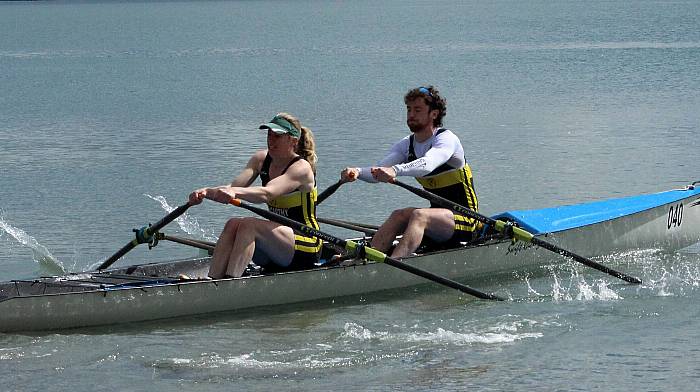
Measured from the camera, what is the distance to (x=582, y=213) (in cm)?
1348

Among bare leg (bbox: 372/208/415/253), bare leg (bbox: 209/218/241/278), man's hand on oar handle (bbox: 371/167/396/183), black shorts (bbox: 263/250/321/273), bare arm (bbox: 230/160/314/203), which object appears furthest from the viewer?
bare leg (bbox: 372/208/415/253)

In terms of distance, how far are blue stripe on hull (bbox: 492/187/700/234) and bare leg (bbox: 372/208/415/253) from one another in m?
1.15

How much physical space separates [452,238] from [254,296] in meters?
2.19

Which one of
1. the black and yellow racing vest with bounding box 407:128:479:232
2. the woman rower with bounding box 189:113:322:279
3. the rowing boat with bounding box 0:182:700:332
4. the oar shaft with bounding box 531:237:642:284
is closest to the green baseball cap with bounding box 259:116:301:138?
the woman rower with bounding box 189:113:322:279

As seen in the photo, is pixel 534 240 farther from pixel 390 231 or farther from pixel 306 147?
pixel 306 147

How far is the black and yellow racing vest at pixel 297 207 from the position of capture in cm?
1098

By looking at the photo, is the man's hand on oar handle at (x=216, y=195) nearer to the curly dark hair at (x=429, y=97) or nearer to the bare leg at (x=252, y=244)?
the bare leg at (x=252, y=244)

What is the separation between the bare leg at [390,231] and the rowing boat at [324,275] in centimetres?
32

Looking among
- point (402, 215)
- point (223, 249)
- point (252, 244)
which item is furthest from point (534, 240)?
point (223, 249)

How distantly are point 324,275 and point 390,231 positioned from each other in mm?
1006

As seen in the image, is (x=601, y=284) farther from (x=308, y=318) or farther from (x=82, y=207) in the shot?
(x=82, y=207)

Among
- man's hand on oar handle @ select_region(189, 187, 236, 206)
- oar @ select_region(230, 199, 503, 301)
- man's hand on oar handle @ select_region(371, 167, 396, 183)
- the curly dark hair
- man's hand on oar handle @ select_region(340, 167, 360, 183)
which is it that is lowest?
oar @ select_region(230, 199, 503, 301)

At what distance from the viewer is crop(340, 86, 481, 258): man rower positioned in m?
11.7

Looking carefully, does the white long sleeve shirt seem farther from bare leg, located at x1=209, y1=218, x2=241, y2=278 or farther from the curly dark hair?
bare leg, located at x1=209, y1=218, x2=241, y2=278
